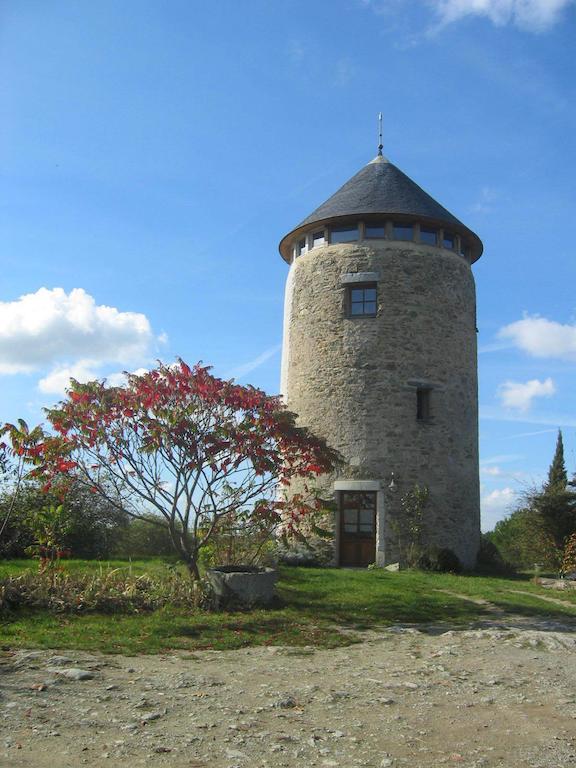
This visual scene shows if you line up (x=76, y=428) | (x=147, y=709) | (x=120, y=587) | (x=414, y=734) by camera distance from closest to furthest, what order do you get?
(x=414, y=734) → (x=147, y=709) → (x=120, y=587) → (x=76, y=428)

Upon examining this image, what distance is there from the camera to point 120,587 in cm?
955

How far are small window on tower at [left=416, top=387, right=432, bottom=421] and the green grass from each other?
4.54 m

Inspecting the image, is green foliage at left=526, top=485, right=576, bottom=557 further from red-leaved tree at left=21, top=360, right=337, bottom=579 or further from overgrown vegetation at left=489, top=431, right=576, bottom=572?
red-leaved tree at left=21, top=360, right=337, bottom=579

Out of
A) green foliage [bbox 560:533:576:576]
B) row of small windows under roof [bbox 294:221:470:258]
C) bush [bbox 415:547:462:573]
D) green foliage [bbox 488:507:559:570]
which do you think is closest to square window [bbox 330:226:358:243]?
row of small windows under roof [bbox 294:221:470:258]

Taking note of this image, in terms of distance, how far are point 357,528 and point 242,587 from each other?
7152 mm

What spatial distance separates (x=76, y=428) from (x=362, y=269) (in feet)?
31.4

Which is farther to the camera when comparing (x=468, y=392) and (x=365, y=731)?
(x=468, y=392)

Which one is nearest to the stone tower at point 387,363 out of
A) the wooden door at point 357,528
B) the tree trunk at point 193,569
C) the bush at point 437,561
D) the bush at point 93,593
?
the wooden door at point 357,528

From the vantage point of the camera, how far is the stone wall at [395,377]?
55.2ft

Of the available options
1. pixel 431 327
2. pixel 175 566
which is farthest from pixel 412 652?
pixel 431 327

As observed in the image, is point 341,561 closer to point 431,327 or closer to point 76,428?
point 431,327

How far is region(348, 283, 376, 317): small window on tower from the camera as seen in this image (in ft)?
57.9

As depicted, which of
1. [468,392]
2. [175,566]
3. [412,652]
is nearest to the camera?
[412,652]

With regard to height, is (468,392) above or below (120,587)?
above
